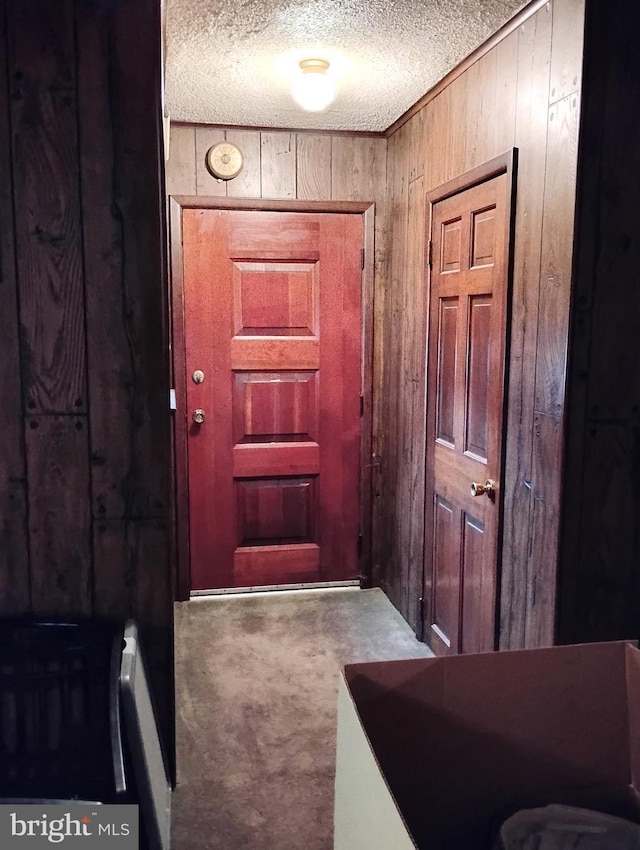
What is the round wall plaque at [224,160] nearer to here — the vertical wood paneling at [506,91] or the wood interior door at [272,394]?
the wood interior door at [272,394]

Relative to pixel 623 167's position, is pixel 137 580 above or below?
below

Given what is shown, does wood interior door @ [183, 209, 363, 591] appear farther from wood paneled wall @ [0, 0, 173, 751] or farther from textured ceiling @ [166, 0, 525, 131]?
wood paneled wall @ [0, 0, 173, 751]

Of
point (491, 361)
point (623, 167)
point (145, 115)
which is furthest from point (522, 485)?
point (145, 115)

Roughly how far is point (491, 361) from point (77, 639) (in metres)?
1.51

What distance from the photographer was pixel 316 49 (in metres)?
2.46

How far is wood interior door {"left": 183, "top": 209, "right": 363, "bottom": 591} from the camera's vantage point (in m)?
3.45

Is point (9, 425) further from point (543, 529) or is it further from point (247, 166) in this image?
point (247, 166)

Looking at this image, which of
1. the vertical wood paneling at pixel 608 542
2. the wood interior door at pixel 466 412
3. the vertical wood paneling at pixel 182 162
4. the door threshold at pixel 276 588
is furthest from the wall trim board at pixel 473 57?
the door threshold at pixel 276 588

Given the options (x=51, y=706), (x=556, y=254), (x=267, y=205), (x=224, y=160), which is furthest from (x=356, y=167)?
(x=51, y=706)

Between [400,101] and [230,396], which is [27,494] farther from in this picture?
[400,101]

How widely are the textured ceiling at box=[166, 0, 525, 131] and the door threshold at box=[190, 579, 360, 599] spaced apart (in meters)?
2.30

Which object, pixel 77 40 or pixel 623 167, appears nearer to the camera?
A: pixel 77 40

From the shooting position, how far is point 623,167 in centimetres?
188

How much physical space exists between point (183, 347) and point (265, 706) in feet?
5.53
